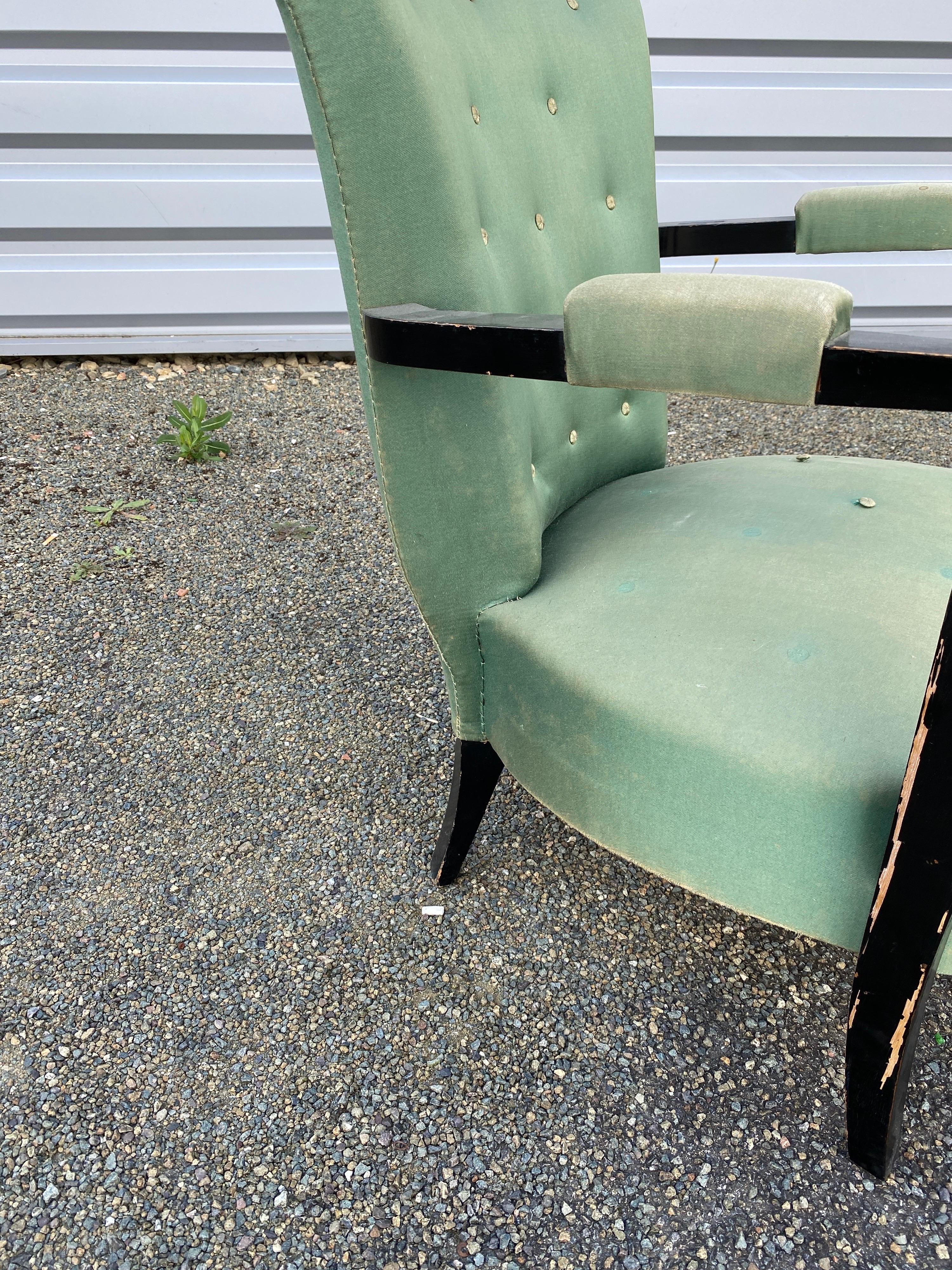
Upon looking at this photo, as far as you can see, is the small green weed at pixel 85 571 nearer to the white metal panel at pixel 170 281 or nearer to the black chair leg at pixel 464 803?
the black chair leg at pixel 464 803

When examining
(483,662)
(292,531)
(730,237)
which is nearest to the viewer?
(483,662)

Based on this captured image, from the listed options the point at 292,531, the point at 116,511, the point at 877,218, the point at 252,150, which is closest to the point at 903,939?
the point at 877,218

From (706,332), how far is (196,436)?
2066 mm

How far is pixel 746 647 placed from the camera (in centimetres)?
86

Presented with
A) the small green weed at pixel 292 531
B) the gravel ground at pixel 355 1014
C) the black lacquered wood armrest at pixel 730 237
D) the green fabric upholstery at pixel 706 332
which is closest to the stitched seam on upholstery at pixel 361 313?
the green fabric upholstery at pixel 706 332

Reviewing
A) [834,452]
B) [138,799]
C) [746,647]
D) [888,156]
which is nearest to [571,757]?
[746,647]

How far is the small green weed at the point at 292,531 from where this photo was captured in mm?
2219

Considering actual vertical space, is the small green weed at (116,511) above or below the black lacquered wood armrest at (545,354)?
below

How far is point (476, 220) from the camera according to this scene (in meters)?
0.88

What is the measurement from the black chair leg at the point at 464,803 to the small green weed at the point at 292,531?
1.13 metres

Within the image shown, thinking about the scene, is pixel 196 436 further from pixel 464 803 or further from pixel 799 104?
pixel 799 104

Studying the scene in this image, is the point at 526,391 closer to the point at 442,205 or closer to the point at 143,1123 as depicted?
the point at 442,205

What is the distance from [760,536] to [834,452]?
1.79 m

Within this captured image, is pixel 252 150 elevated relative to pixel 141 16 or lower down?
lower down
